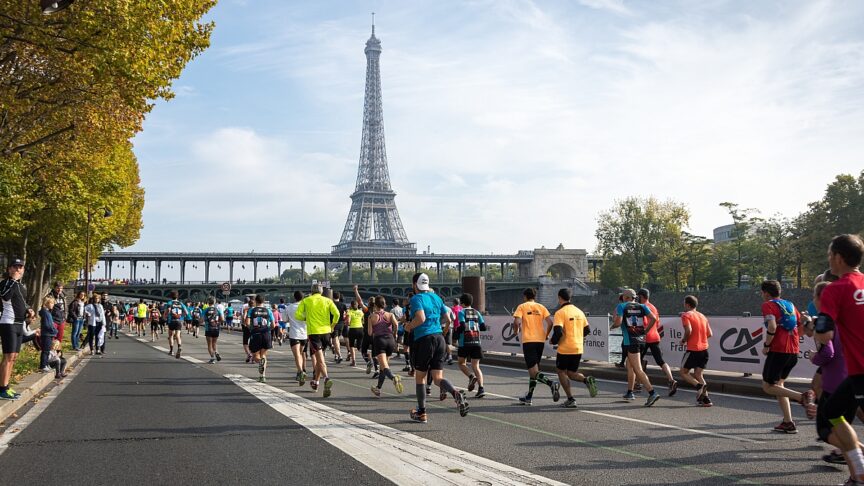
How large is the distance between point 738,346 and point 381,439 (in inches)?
375

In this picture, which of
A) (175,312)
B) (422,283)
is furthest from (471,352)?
(175,312)

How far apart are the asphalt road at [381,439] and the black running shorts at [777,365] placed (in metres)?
0.65

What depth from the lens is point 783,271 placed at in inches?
3327

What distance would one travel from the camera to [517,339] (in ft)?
70.7

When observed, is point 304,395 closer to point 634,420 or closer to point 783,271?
point 634,420

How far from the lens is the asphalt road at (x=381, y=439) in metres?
6.47

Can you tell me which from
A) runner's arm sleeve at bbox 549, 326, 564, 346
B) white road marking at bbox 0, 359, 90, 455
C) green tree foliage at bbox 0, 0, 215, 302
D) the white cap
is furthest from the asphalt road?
green tree foliage at bbox 0, 0, 215, 302

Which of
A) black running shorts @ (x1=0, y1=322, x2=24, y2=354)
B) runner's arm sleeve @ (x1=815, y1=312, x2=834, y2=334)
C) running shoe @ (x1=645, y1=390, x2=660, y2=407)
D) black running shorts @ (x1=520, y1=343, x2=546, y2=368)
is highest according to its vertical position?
runner's arm sleeve @ (x1=815, y1=312, x2=834, y2=334)

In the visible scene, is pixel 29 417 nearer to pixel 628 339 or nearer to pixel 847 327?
pixel 628 339

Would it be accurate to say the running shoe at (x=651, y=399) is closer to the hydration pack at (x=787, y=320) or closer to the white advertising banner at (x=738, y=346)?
the hydration pack at (x=787, y=320)

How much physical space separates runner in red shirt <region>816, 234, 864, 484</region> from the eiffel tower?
163 meters

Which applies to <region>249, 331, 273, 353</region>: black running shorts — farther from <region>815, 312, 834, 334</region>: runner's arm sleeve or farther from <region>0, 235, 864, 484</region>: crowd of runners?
<region>815, 312, 834, 334</region>: runner's arm sleeve

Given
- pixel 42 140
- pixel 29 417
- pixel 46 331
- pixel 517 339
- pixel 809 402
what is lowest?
pixel 29 417

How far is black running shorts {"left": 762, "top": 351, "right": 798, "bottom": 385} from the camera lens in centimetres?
898
